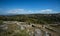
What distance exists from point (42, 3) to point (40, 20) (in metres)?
0.62

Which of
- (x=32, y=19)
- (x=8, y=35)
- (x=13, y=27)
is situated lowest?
(x=8, y=35)

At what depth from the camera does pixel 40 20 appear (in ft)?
12.6

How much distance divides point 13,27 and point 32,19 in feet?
2.38

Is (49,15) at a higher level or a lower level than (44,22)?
higher

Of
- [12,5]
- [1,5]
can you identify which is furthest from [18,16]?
[1,5]

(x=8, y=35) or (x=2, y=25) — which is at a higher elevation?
(x=2, y=25)

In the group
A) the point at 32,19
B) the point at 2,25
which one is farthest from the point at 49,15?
the point at 2,25

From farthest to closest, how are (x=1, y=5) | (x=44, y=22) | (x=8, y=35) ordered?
(x=1, y=5), (x=44, y=22), (x=8, y=35)

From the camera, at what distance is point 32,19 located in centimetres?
388

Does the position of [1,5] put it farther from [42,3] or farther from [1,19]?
[42,3]

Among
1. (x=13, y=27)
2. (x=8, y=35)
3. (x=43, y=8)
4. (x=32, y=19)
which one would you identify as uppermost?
(x=43, y=8)

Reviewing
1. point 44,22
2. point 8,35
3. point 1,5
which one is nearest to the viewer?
point 8,35

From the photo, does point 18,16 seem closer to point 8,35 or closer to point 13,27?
point 13,27

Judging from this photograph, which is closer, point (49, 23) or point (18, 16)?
point (49, 23)
